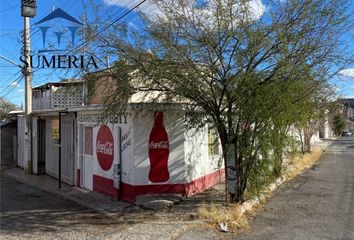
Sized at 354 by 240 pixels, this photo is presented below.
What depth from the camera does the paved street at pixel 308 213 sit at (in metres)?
7.99

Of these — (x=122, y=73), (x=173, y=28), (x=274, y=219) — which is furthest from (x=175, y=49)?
(x=274, y=219)

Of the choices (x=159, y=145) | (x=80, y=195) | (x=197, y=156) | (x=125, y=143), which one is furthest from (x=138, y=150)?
(x=80, y=195)

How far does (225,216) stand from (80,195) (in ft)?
17.7

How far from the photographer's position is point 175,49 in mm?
8469

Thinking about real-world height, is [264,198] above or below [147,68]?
below

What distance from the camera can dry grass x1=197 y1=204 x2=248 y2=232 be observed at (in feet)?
27.6

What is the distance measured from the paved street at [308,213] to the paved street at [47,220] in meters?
3.10

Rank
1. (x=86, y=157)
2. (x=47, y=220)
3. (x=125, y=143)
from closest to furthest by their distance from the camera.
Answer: (x=47, y=220) → (x=125, y=143) → (x=86, y=157)

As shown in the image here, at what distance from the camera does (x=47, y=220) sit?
31.0ft

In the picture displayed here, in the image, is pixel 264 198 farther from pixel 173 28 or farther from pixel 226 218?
pixel 173 28

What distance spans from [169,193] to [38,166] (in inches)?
357

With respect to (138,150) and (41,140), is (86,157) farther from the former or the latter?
(41,140)

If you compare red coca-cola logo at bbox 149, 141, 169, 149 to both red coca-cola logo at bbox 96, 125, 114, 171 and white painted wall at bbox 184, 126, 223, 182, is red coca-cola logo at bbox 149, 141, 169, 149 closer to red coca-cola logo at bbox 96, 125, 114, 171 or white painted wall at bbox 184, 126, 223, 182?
white painted wall at bbox 184, 126, 223, 182

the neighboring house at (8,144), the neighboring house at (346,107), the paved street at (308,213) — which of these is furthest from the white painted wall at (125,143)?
the neighboring house at (346,107)
